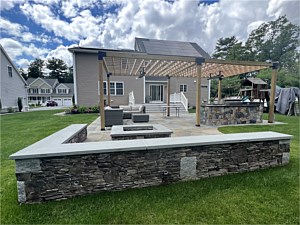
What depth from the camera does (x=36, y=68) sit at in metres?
45.3

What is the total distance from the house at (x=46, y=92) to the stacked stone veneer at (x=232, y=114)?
3528 centimetres

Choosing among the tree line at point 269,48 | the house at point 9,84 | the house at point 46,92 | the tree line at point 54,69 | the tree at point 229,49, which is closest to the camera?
the house at point 9,84

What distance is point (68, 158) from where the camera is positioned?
6.72ft

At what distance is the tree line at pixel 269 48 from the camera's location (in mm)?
25125

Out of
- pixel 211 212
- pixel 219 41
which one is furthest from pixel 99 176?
pixel 219 41

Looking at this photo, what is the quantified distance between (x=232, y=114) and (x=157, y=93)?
10.6 metres

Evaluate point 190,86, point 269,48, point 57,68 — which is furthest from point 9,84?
point 269,48

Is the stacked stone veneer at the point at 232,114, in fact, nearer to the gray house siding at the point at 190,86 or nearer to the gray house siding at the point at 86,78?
the gray house siding at the point at 190,86

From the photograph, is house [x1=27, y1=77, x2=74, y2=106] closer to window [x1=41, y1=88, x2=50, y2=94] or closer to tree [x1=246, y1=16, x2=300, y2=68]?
window [x1=41, y1=88, x2=50, y2=94]

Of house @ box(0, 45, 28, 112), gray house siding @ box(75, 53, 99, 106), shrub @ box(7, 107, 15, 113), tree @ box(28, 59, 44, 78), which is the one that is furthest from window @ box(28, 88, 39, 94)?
gray house siding @ box(75, 53, 99, 106)

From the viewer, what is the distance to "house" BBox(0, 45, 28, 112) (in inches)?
642

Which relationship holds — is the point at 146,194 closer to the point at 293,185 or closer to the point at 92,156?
the point at 92,156

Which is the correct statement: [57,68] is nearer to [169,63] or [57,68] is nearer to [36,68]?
[36,68]

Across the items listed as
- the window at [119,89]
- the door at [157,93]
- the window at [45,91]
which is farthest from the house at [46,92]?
the door at [157,93]
